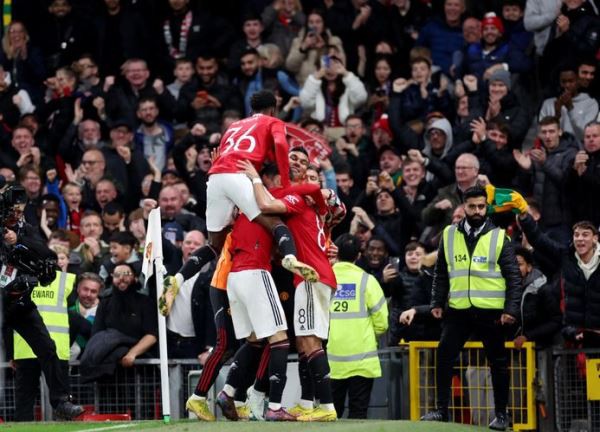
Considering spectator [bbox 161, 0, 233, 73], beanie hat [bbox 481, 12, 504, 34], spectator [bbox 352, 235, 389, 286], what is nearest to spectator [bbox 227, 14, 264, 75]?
spectator [bbox 161, 0, 233, 73]

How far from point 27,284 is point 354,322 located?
11.3 feet


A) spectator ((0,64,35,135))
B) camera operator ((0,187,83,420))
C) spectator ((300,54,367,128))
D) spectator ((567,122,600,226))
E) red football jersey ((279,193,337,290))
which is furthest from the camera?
spectator ((0,64,35,135))

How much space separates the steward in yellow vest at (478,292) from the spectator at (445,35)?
788 centimetres

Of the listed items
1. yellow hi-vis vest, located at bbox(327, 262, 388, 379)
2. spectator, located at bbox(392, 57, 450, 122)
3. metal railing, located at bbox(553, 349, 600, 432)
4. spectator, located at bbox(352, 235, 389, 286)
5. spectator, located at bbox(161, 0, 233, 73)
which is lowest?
metal railing, located at bbox(553, 349, 600, 432)

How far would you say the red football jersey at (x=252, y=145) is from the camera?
52.9 feet

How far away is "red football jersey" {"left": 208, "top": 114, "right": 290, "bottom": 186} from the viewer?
1611cm

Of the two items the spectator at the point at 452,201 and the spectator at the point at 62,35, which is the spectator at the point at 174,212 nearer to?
the spectator at the point at 452,201

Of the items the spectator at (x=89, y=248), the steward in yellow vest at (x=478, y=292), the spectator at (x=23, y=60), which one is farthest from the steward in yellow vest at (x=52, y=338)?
the spectator at (x=23, y=60)

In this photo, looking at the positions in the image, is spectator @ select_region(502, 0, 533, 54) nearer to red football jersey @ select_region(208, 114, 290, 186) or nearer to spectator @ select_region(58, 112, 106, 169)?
spectator @ select_region(58, 112, 106, 169)

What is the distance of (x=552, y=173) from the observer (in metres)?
21.4

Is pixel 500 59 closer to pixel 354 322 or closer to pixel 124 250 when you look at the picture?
pixel 124 250

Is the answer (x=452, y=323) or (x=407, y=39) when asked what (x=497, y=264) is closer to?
(x=452, y=323)

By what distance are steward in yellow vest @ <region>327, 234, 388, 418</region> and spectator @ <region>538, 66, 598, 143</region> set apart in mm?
5137

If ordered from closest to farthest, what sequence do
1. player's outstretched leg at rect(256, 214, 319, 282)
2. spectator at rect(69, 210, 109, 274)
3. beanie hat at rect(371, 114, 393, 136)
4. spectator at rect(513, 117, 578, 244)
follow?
player's outstretched leg at rect(256, 214, 319, 282), spectator at rect(513, 117, 578, 244), spectator at rect(69, 210, 109, 274), beanie hat at rect(371, 114, 393, 136)
